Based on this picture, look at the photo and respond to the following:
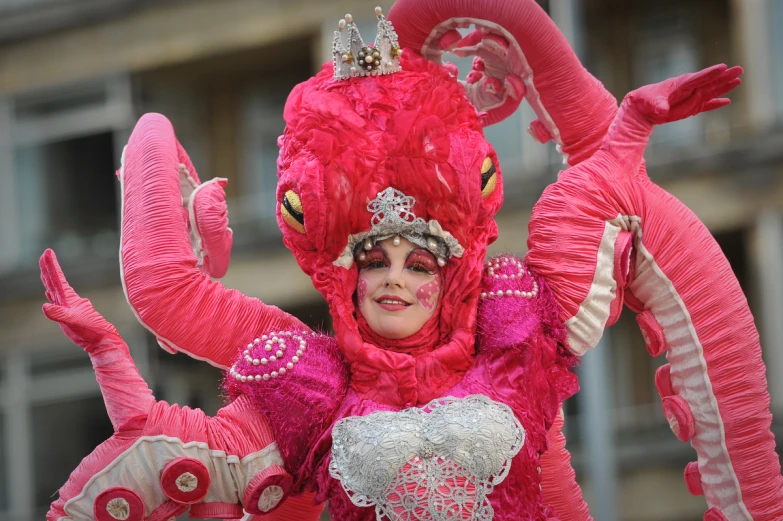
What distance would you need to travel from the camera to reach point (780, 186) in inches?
266

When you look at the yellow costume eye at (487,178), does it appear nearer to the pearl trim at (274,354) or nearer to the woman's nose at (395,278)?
the woman's nose at (395,278)

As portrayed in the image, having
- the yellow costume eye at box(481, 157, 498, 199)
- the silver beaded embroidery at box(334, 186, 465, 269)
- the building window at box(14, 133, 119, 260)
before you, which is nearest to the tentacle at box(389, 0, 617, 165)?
the yellow costume eye at box(481, 157, 498, 199)

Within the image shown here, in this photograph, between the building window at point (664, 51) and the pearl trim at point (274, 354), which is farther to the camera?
the building window at point (664, 51)

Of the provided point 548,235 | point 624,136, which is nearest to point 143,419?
point 548,235

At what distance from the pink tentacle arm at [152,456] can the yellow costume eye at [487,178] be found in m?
0.55

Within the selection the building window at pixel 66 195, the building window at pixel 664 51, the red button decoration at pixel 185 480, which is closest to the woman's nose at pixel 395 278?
the red button decoration at pixel 185 480

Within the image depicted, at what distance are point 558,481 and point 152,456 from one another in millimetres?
788

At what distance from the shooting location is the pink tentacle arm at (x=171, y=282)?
2.22 meters

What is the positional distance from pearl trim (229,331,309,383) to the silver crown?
476mm

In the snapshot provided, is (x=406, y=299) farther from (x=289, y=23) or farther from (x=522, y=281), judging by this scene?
(x=289, y=23)

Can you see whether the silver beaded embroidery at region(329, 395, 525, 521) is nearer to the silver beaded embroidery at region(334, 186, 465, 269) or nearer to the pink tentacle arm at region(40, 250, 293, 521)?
the pink tentacle arm at region(40, 250, 293, 521)

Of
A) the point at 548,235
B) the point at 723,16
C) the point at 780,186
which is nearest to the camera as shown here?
the point at 548,235

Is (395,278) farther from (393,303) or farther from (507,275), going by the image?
(507,275)

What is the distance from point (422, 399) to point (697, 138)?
542cm
